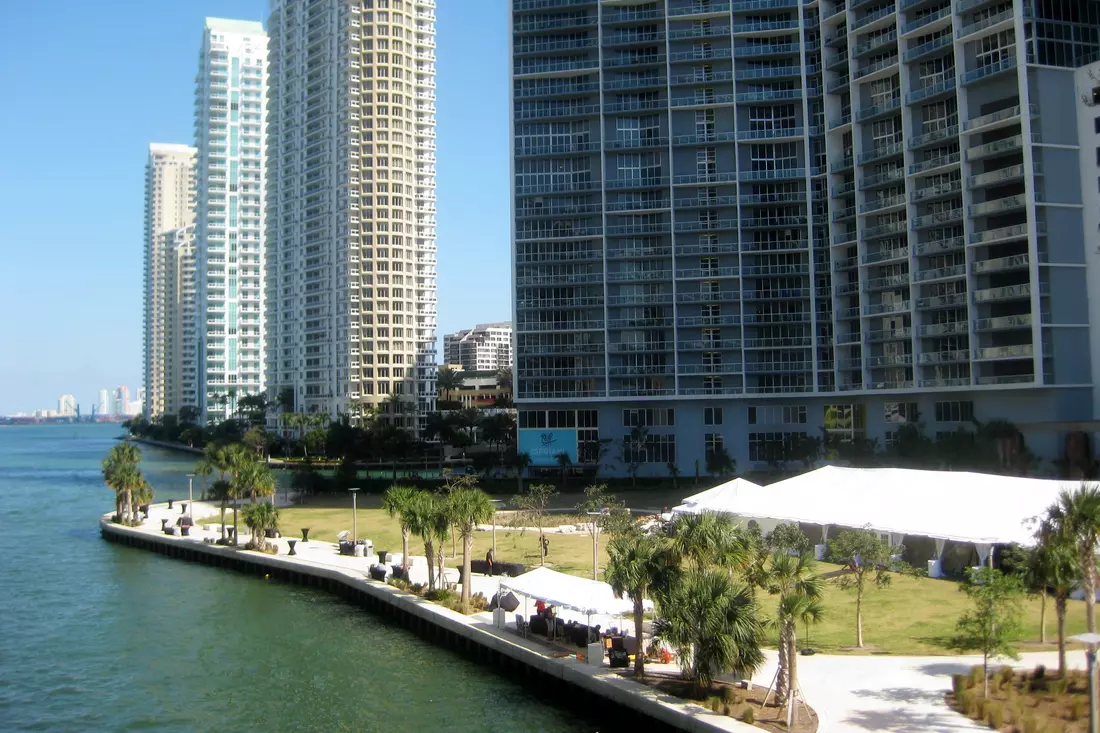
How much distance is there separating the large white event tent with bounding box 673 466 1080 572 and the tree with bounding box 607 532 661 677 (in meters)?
11.7

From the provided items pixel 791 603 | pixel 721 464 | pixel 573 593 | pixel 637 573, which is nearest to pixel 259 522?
pixel 573 593

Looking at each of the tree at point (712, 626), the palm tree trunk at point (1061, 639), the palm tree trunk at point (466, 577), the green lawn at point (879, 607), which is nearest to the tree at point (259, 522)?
the green lawn at point (879, 607)

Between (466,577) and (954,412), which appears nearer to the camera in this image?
(466,577)

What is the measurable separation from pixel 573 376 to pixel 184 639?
7131cm

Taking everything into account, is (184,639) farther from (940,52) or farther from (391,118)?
(391,118)

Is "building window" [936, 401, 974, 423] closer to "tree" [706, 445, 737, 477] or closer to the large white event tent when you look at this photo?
"tree" [706, 445, 737, 477]

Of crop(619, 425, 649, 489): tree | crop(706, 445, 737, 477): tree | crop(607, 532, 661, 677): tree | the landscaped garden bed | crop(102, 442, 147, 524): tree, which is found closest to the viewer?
the landscaped garden bed

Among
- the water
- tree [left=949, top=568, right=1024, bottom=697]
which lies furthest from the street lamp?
the water

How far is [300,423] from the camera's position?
18450cm

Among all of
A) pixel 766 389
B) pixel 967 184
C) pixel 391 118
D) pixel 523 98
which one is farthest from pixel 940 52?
pixel 391 118

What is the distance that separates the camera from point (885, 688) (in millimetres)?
32531

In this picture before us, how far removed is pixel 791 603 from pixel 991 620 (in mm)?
6540

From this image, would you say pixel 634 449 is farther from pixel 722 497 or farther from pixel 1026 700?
pixel 1026 700

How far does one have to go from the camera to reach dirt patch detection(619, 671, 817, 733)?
96.8ft
